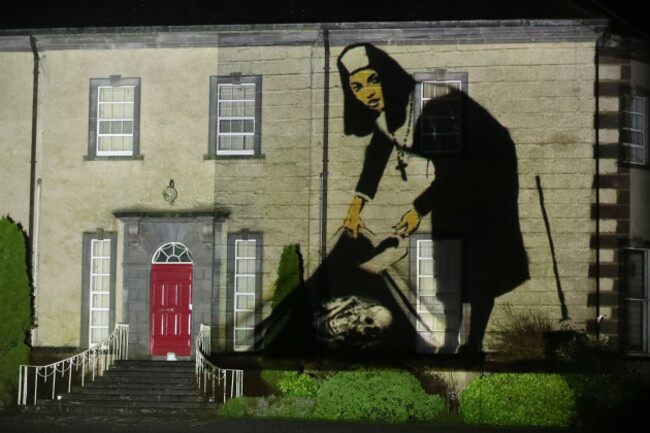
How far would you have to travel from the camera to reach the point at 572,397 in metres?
11.3

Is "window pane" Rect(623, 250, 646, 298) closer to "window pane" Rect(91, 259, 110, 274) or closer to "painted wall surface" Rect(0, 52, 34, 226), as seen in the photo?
"window pane" Rect(91, 259, 110, 274)

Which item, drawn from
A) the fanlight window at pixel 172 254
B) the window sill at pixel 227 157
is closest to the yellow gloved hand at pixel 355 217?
the window sill at pixel 227 157

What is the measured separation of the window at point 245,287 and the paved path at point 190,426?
2.66 ft

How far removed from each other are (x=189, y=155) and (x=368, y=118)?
2.06 m

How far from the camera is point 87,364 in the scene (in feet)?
40.1

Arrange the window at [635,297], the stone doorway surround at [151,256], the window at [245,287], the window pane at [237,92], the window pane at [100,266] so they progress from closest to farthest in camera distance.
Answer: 1. the window at [635,297]
2. the window at [245,287]
3. the window pane at [237,92]
4. the stone doorway surround at [151,256]
5. the window pane at [100,266]

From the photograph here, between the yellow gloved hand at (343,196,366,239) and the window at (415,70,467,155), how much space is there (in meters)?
0.79

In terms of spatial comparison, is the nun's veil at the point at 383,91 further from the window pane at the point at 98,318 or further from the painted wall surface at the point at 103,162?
the window pane at the point at 98,318

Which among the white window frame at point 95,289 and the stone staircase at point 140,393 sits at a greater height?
the white window frame at point 95,289

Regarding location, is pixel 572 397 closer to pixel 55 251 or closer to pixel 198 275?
pixel 198 275

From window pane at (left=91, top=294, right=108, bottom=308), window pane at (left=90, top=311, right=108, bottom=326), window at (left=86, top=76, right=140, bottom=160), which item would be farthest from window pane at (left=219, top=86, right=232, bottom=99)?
window pane at (left=90, top=311, right=108, bottom=326)

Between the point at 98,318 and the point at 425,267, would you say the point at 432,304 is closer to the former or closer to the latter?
the point at 425,267

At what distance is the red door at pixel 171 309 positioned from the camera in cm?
1238

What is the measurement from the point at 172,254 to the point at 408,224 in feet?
9.66
